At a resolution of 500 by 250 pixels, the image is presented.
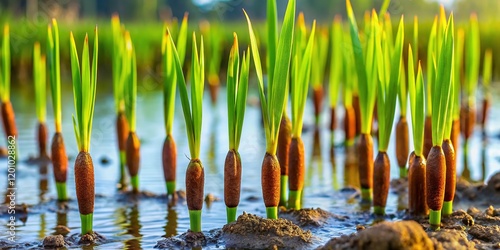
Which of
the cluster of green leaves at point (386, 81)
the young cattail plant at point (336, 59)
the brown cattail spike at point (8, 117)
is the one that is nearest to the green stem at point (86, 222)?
the cluster of green leaves at point (386, 81)

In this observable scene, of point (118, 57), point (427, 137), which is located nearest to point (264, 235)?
point (427, 137)

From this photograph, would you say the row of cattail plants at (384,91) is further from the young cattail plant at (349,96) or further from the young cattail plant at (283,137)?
the young cattail plant at (349,96)

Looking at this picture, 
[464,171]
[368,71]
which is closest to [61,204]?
[368,71]

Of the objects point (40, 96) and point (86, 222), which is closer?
point (86, 222)

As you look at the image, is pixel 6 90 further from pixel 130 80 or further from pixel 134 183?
pixel 130 80

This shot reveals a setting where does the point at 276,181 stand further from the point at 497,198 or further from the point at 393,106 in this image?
the point at 497,198

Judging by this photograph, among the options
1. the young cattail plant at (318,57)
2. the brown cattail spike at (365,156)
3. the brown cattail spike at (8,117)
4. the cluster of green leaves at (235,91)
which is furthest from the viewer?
the young cattail plant at (318,57)
